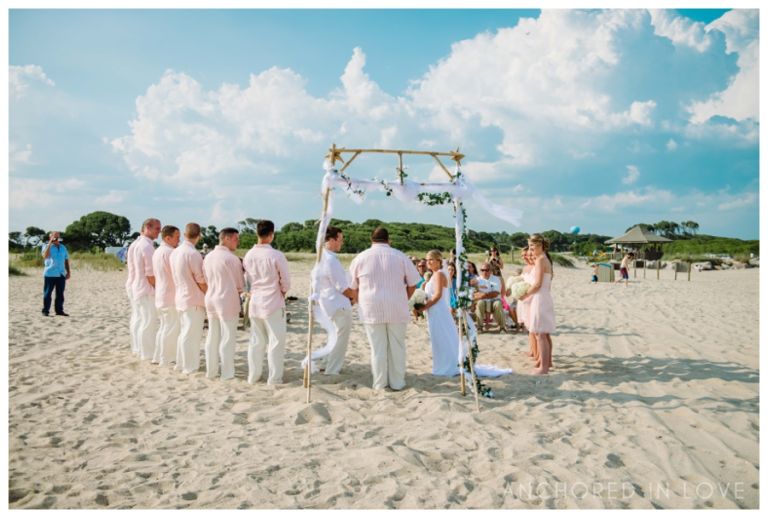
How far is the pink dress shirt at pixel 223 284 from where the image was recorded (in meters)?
7.09

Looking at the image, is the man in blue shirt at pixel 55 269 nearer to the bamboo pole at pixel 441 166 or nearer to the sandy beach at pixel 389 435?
the sandy beach at pixel 389 435

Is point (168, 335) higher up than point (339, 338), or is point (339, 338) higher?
point (339, 338)

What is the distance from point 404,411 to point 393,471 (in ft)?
5.18

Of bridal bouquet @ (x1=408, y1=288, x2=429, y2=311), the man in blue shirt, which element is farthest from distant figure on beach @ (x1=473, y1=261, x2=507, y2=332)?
the man in blue shirt

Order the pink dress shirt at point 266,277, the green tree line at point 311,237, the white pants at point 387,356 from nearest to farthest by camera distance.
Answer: the white pants at point 387,356 → the pink dress shirt at point 266,277 → the green tree line at point 311,237

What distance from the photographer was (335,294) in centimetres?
718

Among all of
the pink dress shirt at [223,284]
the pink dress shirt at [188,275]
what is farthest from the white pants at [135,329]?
the pink dress shirt at [223,284]

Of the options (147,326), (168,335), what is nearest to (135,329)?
(147,326)

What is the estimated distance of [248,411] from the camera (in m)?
5.90

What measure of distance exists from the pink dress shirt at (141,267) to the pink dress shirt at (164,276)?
0.42m

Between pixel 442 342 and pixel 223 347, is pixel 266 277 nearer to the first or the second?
pixel 223 347

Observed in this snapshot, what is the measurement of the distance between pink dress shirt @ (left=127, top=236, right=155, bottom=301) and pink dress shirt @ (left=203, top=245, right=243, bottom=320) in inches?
60.4

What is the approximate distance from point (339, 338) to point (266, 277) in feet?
4.61
